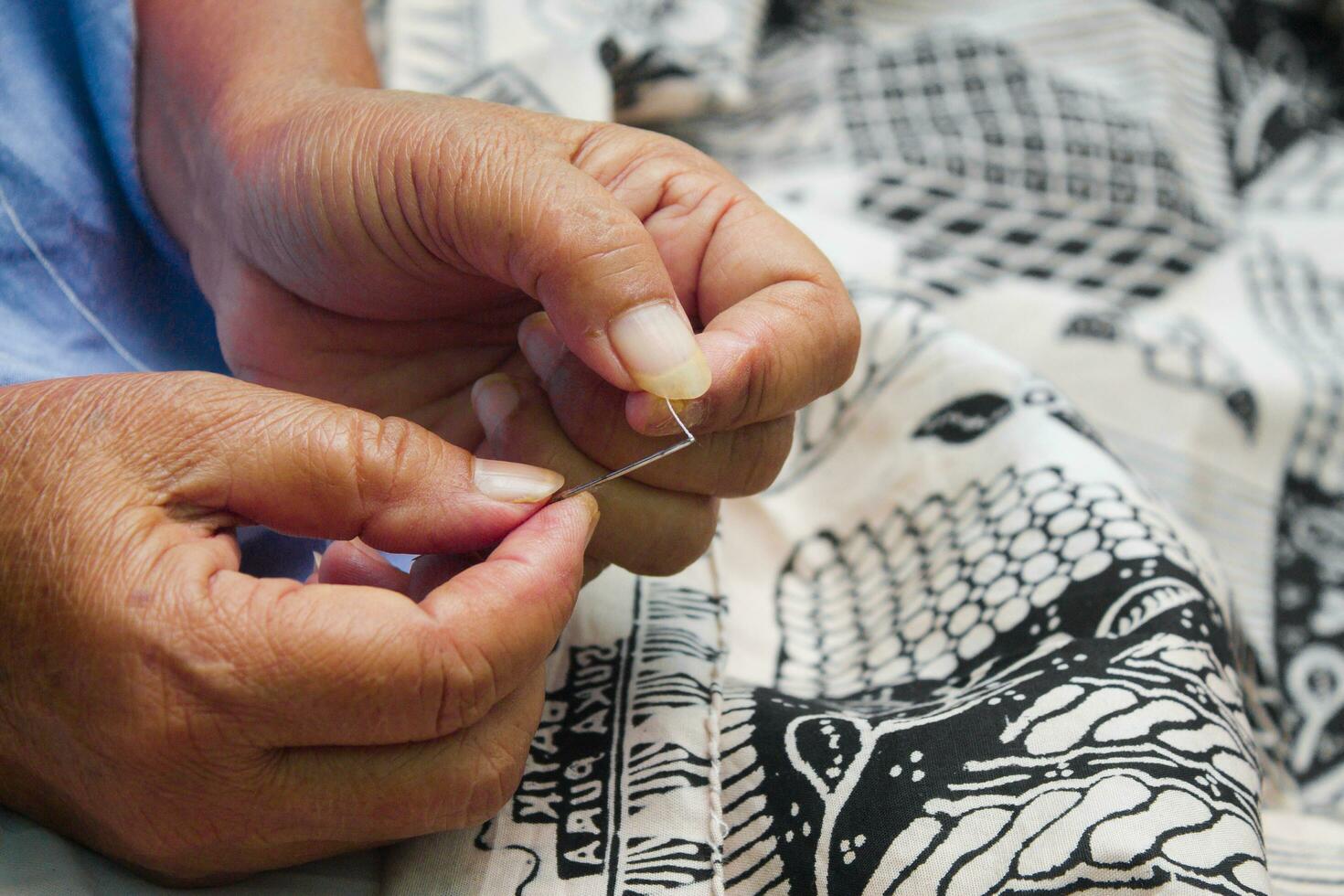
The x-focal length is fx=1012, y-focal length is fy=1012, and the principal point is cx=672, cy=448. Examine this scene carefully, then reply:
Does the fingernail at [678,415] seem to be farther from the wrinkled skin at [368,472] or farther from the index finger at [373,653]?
the index finger at [373,653]

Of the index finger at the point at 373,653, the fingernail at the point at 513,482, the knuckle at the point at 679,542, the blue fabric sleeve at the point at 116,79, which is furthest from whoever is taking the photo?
the blue fabric sleeve at the point at 116,79

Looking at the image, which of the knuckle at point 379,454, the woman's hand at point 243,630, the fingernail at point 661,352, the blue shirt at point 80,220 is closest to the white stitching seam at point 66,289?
the blue shirt at point 80,220

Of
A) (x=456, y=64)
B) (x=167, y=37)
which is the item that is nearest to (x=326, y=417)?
(x=167, y=37)

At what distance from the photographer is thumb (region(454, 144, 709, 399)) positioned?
2.05 feet

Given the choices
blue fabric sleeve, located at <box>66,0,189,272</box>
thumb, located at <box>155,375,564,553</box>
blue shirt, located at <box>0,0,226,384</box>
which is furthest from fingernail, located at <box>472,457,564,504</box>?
blue fabric sleeve, located at <box>66,0,189,272</box>

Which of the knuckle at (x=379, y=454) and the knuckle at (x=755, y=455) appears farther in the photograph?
the knuckle at (x=755, y=455)

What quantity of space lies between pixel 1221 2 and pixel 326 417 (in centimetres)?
165

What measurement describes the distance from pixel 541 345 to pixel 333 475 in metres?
0.21

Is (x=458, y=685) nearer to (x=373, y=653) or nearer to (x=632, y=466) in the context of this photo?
(x=373, y=653)

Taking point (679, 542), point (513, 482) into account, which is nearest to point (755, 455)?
point (679, 542)

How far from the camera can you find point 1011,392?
97 cm

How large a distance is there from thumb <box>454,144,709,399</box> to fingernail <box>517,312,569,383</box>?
0.28 feet

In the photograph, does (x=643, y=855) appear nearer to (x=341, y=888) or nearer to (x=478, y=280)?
(x=341, y=888)

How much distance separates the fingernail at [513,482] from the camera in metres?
0.64
